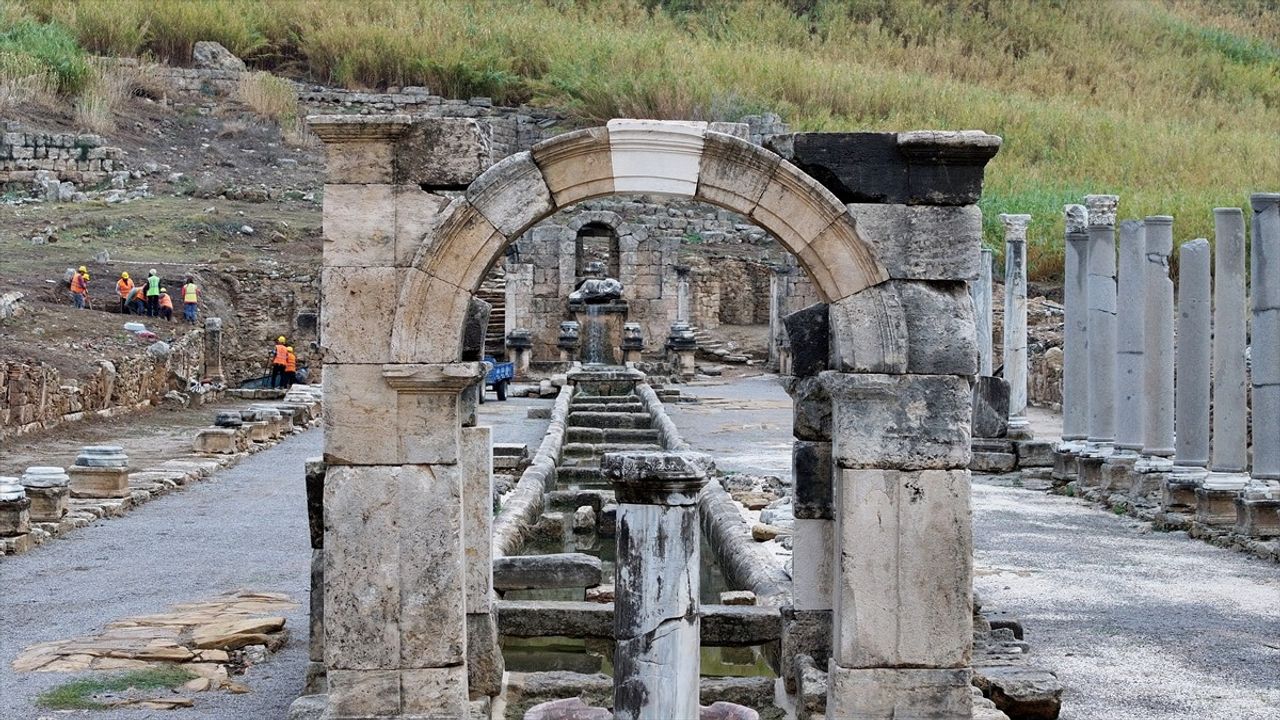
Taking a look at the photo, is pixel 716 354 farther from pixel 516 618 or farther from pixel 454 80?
pixel 516 618

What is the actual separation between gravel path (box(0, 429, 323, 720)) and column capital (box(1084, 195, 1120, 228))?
988 cm

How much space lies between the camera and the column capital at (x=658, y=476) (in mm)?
5551

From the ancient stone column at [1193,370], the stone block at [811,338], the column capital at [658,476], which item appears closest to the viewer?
the column capital at [658,476]

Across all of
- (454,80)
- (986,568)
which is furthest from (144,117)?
(986,568)

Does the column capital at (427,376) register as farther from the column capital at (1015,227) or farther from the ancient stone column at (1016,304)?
the column capital at (1015,227)

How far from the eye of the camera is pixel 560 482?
16.8 metres

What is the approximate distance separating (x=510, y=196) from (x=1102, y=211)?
1228cm

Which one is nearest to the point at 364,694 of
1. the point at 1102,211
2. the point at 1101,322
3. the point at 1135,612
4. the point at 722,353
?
the point at 1135,612

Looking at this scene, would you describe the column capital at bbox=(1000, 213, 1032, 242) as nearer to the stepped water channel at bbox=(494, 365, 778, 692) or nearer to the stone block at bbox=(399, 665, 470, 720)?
the stepped water channel at bbox=(494, 365, 778, 692)

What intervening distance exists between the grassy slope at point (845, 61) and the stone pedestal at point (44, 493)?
84.4 ft

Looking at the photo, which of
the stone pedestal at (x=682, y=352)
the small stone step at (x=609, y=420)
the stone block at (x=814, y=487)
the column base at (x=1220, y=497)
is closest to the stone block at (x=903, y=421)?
the stone block at (x=814, y=487)

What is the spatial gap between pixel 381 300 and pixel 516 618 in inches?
111

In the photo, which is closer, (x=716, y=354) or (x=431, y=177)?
(x=431, y=177)

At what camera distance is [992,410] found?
18.8 metres
